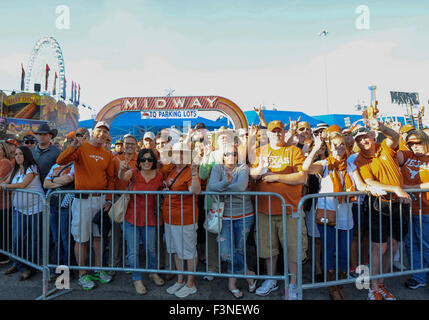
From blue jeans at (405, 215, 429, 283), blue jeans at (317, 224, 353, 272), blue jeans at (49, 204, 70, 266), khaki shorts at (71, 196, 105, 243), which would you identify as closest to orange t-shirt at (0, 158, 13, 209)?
Result: blue jeans at (49, 204, 70, 266)

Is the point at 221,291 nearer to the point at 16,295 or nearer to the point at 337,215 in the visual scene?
the point at 337,215

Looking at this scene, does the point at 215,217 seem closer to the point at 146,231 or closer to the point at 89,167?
the point at 146,231

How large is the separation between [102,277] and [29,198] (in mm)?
1589

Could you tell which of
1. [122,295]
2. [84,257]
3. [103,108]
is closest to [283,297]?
[122,295]

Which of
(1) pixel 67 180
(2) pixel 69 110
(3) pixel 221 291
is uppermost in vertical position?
(2) pixel 69 110

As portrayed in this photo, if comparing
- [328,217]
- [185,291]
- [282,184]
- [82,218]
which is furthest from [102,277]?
[328,217]

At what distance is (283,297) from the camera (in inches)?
125

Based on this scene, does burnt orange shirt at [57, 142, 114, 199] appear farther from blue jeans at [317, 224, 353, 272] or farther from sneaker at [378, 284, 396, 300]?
sneaker at [378, 284, 396, 300]

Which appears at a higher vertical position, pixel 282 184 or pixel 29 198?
pixel 282 184

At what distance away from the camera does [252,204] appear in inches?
133

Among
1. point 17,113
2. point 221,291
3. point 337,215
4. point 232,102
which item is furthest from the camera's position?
point 17,113

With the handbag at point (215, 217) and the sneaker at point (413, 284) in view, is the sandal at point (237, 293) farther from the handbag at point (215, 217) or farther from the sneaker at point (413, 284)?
the sneaker at point (413, 284)

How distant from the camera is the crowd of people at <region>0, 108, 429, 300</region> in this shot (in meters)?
3.19

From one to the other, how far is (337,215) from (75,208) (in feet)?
10.9
